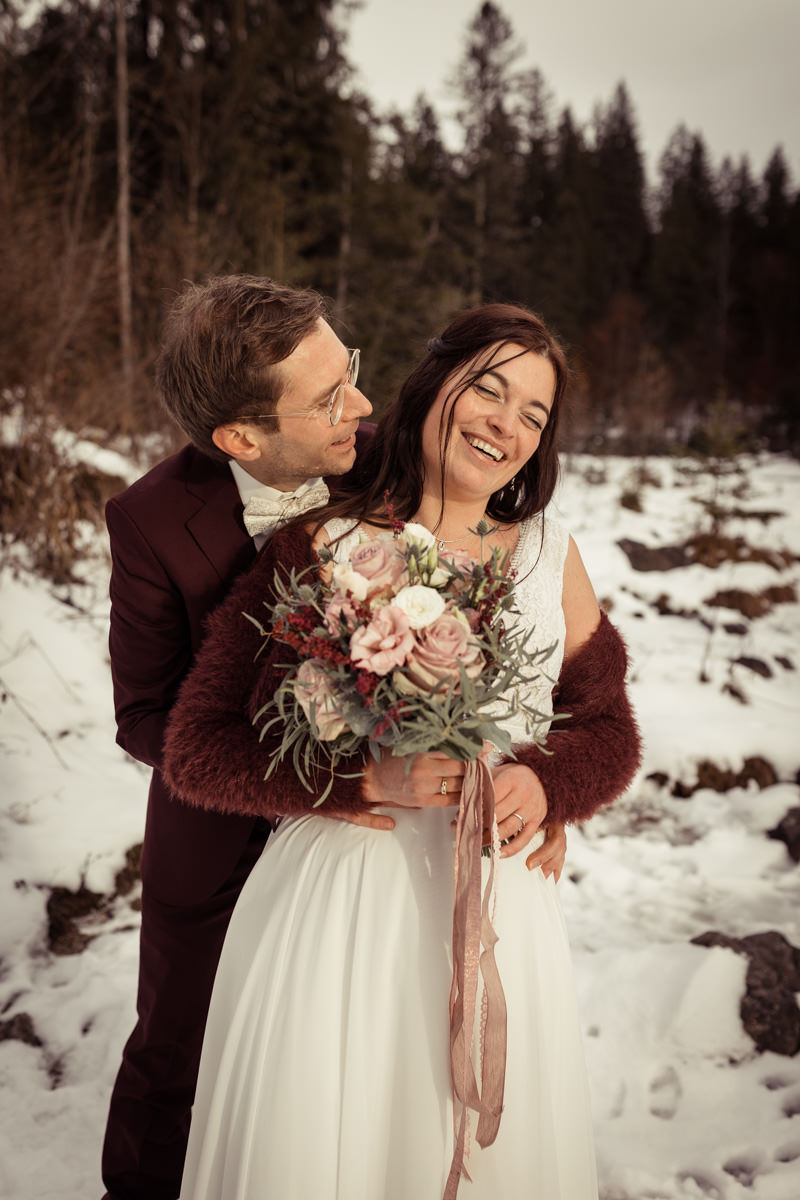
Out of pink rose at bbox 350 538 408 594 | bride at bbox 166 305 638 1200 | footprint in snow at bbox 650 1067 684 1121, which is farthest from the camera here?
footprint in snow at bbox 650 1067 684 1121

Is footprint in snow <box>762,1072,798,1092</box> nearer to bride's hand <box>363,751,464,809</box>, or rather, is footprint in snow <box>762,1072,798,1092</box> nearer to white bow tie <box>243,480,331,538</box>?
bride's hand <box>363,751,464,809</box>

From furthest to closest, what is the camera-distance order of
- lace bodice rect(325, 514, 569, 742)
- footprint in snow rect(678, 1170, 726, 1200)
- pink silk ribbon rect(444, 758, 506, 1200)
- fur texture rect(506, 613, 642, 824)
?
footprint in snow rect(678, 1170, 726, 1200) < lace bodice rect(325, 514, 569, 742) < fur texture rect(506, 613, 642, 824) < pink silk ribbon rect(444, 758, 506, 1200)

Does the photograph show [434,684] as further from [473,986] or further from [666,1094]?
[666,1094]

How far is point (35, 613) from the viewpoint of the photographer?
5.61 m

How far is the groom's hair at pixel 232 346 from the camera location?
1.97 m

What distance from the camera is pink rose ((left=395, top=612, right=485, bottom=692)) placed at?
125cm

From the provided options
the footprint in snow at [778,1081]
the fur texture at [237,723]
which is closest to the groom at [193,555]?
the fur texture at [237,723]

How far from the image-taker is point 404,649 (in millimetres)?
1245

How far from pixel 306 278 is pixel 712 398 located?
20142mm

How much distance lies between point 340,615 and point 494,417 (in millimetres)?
810

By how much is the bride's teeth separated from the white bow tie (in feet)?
1.39

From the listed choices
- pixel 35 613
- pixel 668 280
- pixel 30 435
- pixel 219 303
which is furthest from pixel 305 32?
pixel 668 280

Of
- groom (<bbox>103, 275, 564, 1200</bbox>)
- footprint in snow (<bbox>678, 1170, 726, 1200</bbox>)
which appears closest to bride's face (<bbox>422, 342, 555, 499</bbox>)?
groom (<bbox>103, 275, 564, 1200</bbox>)

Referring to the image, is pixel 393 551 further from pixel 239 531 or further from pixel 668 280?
pixel 668 280
